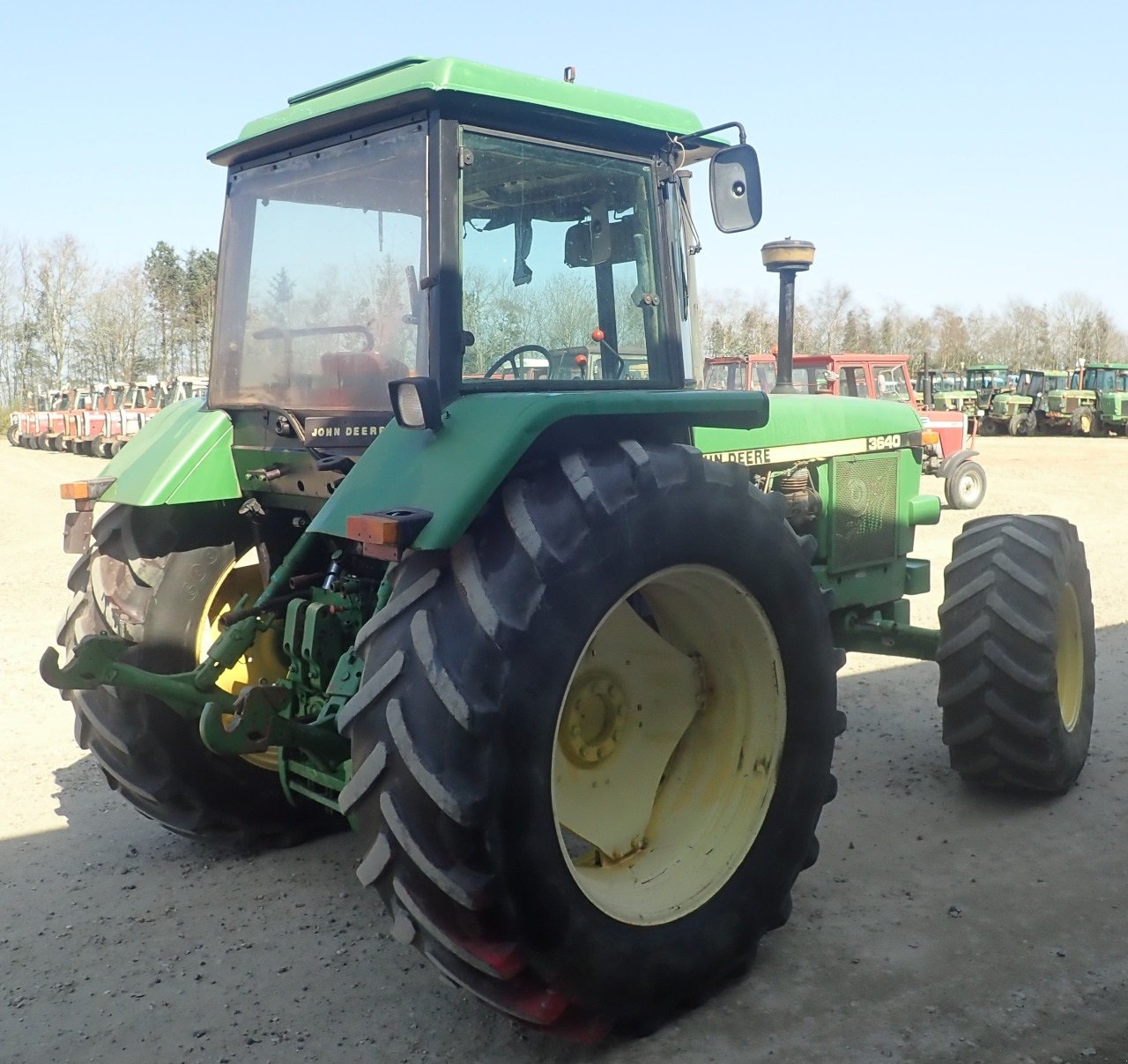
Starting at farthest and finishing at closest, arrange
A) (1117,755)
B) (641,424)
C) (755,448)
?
(1117,755) < (755,448) < (641,424)

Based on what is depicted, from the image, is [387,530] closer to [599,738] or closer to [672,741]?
[599,738]

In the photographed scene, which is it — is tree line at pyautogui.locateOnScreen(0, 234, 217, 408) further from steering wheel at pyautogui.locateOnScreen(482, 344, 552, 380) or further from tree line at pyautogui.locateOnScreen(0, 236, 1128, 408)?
steering wheel at pyautogui.locateOnScreen(482, 344, 552, 380)

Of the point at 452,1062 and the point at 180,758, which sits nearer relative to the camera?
the point at 452,1062

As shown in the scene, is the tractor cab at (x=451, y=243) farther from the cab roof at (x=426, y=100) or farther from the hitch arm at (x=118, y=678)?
the hitch arm at (x=118, y=678)

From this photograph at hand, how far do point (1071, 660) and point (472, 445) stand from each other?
Answer: 3.26 metres

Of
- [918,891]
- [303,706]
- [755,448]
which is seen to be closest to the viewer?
[303,706]

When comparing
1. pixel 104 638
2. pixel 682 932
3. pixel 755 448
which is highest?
pixel 755 448

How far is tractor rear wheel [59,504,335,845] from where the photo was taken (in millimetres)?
3746

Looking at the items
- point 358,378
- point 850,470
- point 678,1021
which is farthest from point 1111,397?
point 678,1021

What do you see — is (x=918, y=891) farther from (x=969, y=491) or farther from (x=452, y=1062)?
(x=969, y=491)

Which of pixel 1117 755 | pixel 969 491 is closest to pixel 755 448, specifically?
pixel 1117 755

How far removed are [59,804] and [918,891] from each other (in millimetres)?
3270

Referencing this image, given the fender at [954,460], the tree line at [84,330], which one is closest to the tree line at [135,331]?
the tree line at [84,330]

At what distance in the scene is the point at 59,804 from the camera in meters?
4.61
